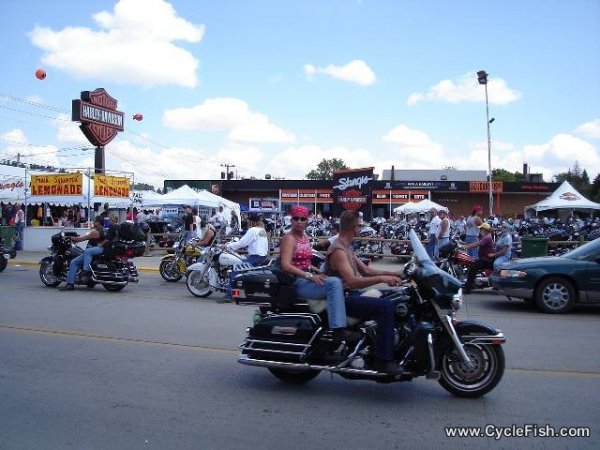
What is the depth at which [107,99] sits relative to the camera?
31.3 metres

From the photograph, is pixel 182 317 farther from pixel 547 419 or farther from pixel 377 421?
pixel 547 419

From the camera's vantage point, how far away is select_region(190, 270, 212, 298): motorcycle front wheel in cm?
1259

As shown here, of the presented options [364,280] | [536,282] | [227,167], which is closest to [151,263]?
[536,282]

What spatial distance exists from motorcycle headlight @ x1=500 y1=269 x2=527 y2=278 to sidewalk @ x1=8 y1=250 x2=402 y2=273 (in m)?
6.70

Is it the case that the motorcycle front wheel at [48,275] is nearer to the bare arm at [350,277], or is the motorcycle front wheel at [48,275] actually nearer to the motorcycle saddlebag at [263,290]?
the motorcycle saddlebag at [263,290]

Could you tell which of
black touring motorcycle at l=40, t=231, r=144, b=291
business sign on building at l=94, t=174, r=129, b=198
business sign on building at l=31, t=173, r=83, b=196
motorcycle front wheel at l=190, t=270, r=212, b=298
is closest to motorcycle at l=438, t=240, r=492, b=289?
motorcycle front wheel at l=190, t=270, r=212, b=298

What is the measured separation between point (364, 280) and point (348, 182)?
1373cm

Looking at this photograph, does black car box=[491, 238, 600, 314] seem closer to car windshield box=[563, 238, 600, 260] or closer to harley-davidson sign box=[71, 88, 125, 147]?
car windshield box=[563, 238, 600, 260]

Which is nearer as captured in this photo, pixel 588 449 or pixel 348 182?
pixel 588 449

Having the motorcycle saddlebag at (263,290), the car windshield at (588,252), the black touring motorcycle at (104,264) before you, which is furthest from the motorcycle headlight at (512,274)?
the black touring motorcycle at (104,264)

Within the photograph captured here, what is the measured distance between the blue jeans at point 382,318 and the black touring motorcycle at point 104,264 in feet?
28.6

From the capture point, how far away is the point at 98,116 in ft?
99.7

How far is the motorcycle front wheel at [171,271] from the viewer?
15.1 metres

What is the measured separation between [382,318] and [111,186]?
79.3 feet
